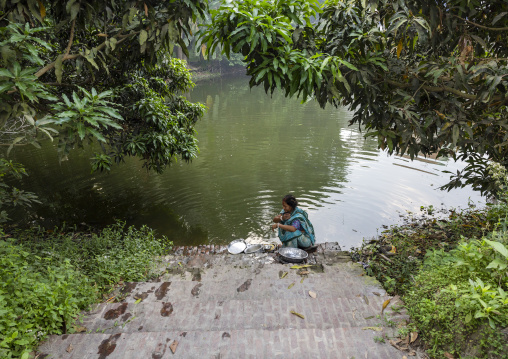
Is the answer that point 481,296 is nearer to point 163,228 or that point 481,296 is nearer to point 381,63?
point 381,63

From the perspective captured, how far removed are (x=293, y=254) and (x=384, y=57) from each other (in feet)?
9.17

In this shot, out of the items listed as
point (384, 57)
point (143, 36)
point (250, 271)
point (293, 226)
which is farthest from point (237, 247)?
point (384, 57)

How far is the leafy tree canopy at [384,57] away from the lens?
362 cm

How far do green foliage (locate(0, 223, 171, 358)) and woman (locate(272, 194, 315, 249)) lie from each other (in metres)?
1.91

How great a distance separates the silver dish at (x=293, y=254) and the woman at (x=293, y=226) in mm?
264

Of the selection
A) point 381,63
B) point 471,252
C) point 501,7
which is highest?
point 501,7

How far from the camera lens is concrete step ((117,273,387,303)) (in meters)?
3.55

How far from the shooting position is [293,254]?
15.3 feet

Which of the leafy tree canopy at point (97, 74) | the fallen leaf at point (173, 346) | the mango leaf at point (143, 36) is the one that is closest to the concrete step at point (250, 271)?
the fallen leaf at point (173, 346)

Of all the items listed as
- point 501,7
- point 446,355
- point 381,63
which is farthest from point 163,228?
point 501,7

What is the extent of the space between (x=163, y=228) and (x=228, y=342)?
497 cm

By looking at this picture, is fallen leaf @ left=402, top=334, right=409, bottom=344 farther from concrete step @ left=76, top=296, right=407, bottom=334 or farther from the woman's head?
the woman's head

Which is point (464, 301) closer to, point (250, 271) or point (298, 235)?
point (250, 271)

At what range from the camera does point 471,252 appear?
8.90 ft
